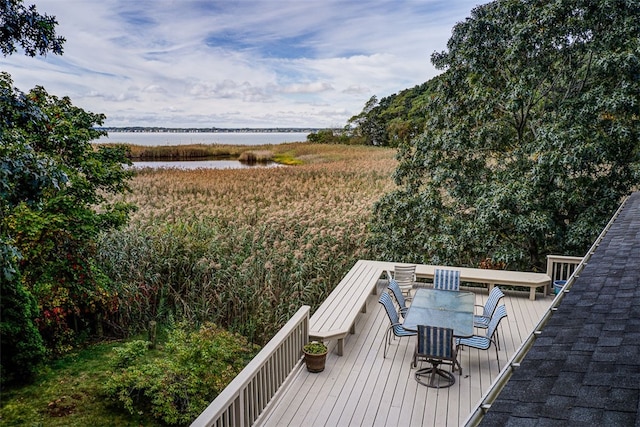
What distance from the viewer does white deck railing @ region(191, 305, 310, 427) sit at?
10.2ft

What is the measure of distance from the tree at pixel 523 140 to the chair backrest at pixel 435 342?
4.06 meters

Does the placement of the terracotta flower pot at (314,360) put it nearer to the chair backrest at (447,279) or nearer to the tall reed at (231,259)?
the tall reed at (231,259)

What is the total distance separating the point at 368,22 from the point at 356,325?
1212cm

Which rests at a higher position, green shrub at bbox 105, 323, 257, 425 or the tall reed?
the tall reed

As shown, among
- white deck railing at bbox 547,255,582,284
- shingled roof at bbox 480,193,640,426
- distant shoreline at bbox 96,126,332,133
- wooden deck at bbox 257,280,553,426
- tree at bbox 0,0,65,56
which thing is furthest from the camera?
distant shoreline at bbox 96,126,332,133

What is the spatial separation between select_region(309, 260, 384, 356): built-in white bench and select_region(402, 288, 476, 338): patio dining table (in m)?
0.82

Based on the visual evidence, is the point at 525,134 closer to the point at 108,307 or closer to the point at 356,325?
the point at 356,325

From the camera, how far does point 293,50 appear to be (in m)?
24.2

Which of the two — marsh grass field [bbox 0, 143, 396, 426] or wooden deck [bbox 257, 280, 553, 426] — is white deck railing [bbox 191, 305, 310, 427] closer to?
wooden deck [bbox 257, 280, 553, 426]

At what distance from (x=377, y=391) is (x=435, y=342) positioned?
86 cm

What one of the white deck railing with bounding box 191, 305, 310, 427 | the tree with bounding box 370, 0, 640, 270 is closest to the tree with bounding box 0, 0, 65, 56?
the white deck railing with bounding box 191, 305, 310, 427

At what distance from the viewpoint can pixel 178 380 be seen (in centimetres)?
560

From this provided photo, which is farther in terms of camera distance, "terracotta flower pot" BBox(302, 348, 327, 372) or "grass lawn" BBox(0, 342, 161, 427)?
"grass lawn" BBox(0, 342, 161, 427)

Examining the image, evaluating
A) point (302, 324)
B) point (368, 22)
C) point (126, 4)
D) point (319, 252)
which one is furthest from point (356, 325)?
point (368, 22)
